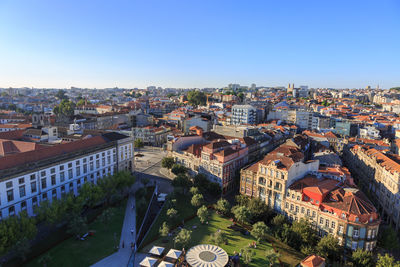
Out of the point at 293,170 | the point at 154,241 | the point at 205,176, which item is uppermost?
the point at 293,170

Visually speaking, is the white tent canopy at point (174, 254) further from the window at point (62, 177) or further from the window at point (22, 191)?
the window at point (62, 177)

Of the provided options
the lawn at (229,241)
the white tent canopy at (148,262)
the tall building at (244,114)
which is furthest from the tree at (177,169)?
the tall building at (244,114)

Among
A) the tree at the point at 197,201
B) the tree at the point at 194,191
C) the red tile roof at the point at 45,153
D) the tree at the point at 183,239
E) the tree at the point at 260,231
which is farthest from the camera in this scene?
the tree at the point at 194,191

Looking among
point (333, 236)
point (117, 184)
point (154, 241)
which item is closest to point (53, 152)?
point (117, 184)

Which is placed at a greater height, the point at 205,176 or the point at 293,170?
the point at 293,170

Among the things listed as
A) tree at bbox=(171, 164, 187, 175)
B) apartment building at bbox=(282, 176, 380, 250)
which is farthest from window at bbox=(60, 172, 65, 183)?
apartment building at bbox=(282, 176, 380, 250)

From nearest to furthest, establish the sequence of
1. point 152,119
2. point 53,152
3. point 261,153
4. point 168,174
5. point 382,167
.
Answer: point 53,152, point 382,167, point 168,174, point 261,153, point 152,119

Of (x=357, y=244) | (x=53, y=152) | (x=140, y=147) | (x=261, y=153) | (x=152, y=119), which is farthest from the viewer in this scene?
(x=152, y=119)

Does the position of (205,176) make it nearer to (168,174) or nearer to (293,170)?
(168,174)
